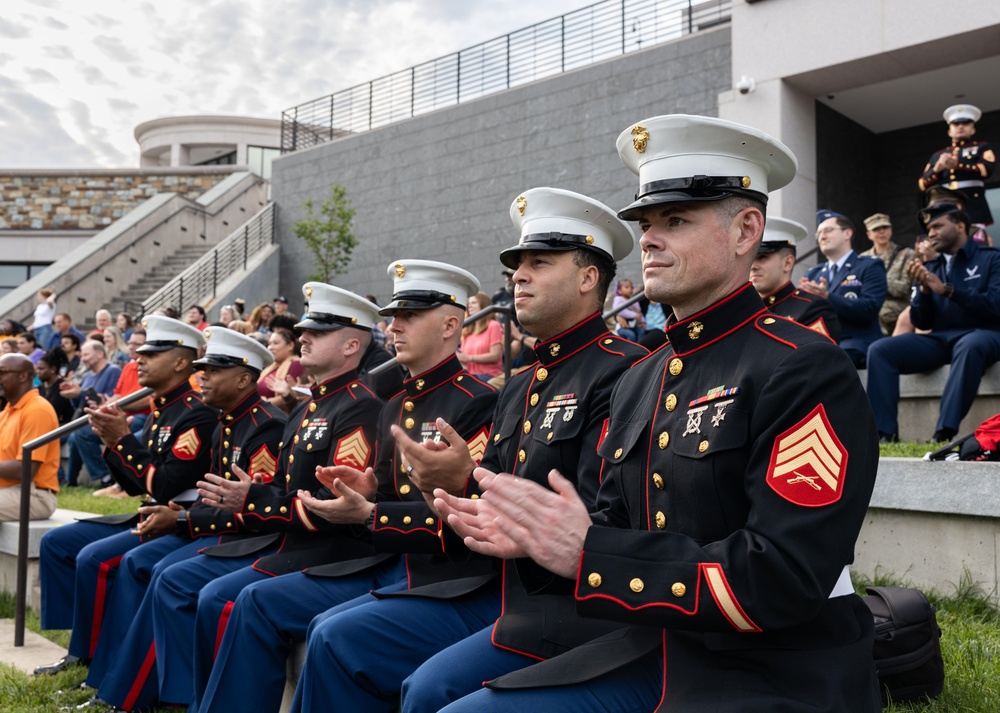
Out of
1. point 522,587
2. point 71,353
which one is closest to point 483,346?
point 522,587

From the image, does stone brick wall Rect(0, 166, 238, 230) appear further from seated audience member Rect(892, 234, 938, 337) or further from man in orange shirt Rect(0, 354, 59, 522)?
seated audience member Rect(892, 234, 938, 337)

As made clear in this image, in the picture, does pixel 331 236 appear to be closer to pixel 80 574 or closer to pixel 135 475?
pixel 135 475

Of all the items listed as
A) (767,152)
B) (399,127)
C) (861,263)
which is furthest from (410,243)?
(767,152)

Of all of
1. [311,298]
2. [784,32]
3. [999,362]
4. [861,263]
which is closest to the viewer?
[311,298]

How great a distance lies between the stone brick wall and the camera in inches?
995

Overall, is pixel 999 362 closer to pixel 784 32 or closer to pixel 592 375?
pixel 592 375

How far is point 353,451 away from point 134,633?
1.50 metres

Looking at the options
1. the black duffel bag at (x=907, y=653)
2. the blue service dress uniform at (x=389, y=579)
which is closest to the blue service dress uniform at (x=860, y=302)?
the blue service dress uniform at (x=389, y=579)

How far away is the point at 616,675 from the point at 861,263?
5519 millimetres

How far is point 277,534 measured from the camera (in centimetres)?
459

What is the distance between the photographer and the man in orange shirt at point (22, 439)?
678 centimetres

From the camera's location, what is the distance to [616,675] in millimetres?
2232

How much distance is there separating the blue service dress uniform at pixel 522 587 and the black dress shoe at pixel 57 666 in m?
2.73

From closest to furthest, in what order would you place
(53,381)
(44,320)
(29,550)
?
1. (29,550)
2. (53,381)
3. (44,320)
